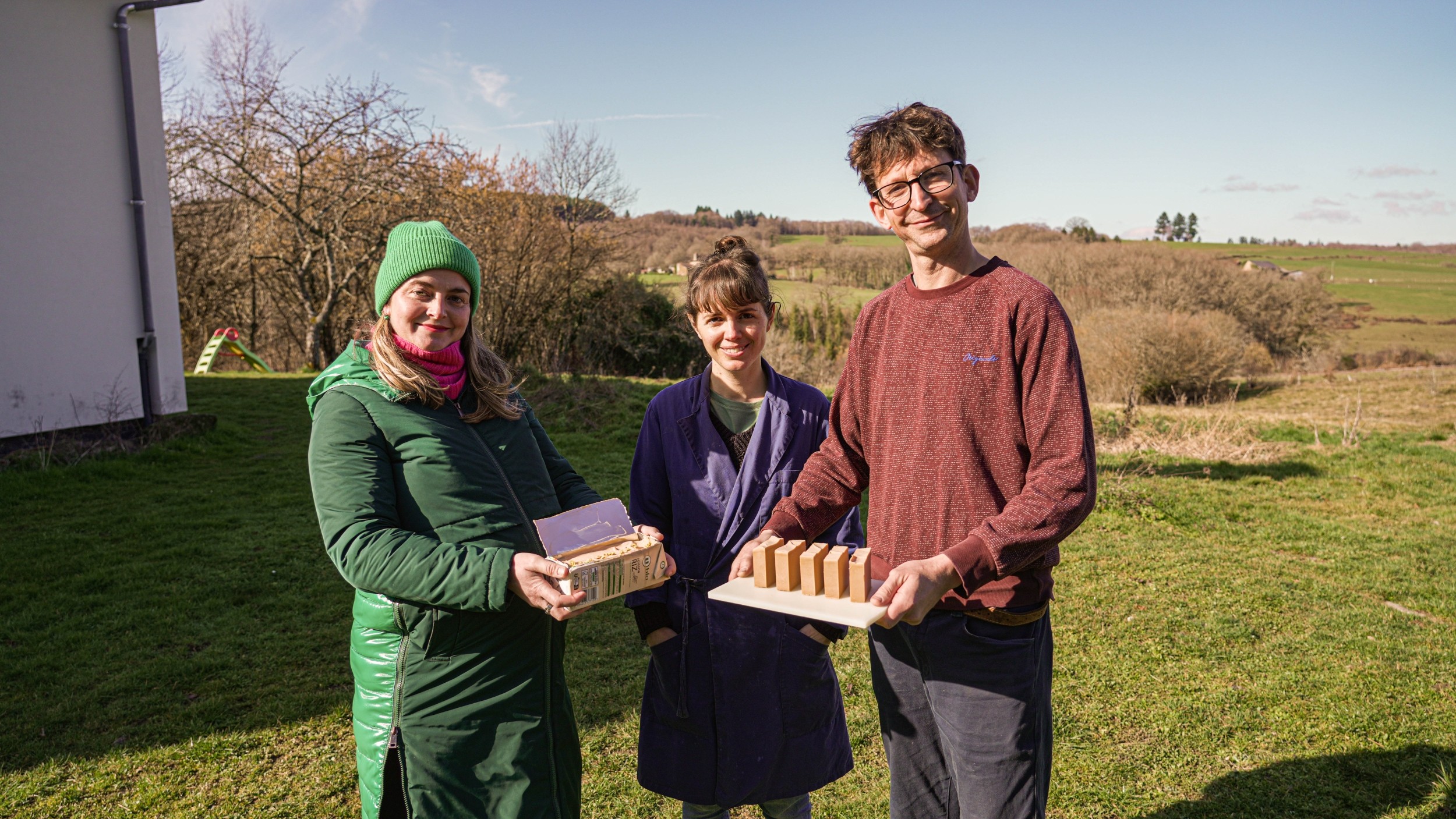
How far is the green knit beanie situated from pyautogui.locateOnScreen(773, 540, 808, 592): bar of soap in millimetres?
1066

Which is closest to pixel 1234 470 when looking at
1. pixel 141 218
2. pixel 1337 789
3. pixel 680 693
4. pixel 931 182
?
pixel 1337 789

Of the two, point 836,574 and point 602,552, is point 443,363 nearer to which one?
point 602,552

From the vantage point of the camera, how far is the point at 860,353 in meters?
2.12

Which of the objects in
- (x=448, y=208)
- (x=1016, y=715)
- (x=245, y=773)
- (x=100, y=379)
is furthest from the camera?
(x=448, y=208)

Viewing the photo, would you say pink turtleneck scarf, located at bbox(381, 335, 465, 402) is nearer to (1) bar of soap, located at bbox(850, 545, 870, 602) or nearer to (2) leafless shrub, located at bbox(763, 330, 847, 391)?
(1) bar of soap, located at bbox(850, 545, 870, 602)

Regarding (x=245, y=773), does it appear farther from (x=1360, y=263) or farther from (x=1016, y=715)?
(x=1360, y=263)

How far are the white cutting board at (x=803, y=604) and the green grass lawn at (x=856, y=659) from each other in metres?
1.98

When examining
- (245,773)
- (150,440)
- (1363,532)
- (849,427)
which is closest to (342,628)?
(245,773)

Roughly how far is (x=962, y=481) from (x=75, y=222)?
10.2m

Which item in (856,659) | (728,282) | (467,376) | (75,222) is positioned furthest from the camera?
(75,222)

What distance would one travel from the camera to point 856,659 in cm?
501

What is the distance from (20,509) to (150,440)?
225 cm

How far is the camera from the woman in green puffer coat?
1837mm

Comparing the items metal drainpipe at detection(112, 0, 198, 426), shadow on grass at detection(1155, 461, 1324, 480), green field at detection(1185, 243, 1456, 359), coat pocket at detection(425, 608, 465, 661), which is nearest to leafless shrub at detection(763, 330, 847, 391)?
shadow on grass at detection(1155, 461, 1324, 480)
